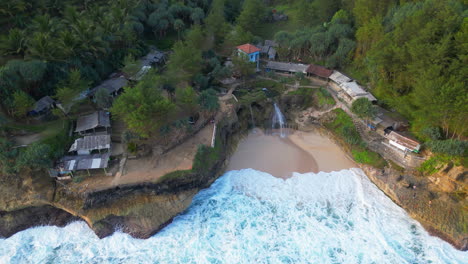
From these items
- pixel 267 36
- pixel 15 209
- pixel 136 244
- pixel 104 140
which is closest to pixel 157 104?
pixel 104 140

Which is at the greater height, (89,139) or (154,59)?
(154,59)

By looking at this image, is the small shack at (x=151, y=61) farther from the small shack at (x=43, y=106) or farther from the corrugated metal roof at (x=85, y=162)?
the corrugated metal roof at (x=85, y=162)

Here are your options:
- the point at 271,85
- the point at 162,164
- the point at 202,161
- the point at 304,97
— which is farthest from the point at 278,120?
the point at 162,164

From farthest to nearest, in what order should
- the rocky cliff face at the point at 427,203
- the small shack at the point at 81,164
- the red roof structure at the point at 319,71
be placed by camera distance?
the red roof structure at the point at 319,71, the small shack at the point at 81,164, the rocky cliff face at the point at 427,203

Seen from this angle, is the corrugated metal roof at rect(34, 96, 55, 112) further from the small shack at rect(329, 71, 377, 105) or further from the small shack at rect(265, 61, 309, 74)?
the small shack at rect(329, 71, 377, 105)

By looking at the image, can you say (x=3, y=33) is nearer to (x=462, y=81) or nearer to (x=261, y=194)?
(x=261, y=194)

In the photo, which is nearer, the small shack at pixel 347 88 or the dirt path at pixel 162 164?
the dirt path at pixel 162 164

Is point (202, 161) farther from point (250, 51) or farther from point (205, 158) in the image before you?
point (250, 51)

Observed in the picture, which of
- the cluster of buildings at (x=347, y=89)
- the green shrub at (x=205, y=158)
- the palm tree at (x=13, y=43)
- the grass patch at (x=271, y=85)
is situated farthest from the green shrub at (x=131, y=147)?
the cluster of buildings at (x=347, y=89)

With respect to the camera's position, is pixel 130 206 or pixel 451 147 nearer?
pixel 130 206
